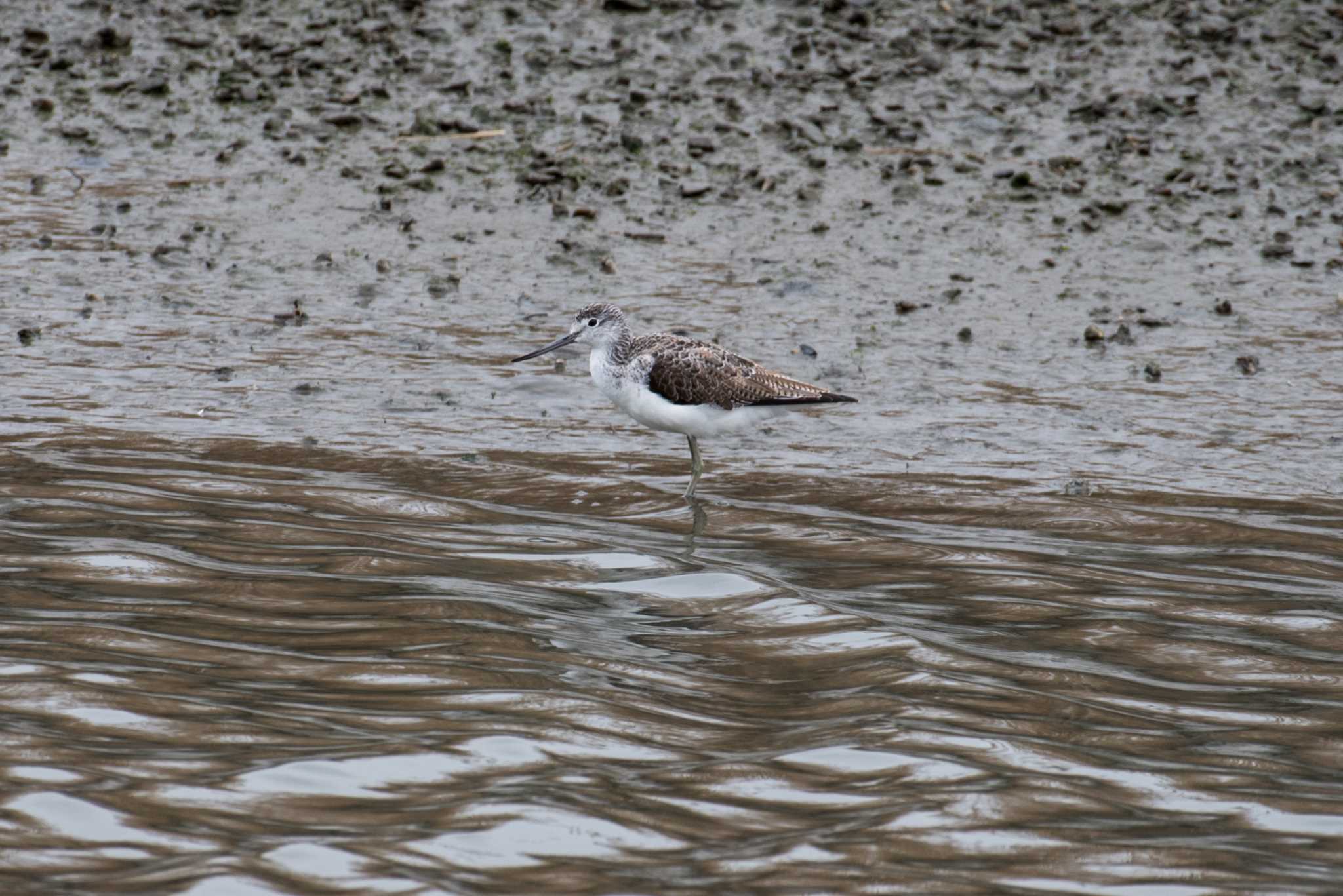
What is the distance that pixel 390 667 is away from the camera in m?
6.57

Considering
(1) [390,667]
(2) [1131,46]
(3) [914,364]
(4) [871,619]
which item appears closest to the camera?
(1) [390,667]

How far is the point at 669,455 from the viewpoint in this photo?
11.2 m

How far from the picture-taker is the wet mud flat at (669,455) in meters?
5.44

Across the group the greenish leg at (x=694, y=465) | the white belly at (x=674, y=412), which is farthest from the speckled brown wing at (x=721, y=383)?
the greenish leg at (x=694, y=465)

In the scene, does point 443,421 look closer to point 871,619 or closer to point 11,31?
point 871,619

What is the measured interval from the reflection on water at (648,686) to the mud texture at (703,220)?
1414mm

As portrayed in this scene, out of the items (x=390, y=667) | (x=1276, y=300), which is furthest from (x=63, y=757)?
(x=1276, y=300)

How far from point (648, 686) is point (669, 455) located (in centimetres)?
470

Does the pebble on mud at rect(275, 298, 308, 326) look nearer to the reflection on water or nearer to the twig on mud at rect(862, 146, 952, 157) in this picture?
the reflection on water

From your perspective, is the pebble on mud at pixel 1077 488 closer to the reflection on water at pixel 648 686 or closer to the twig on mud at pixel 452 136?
the reflection on water at pixel 648 686

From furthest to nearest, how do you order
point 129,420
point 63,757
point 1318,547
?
point 129,420 → point 1318,547 → point 63,757

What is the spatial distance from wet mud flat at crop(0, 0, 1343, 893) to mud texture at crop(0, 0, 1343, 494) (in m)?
0.05

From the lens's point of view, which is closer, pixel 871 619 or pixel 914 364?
pixel 871 619

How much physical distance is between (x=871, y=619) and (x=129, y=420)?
5402 mm
